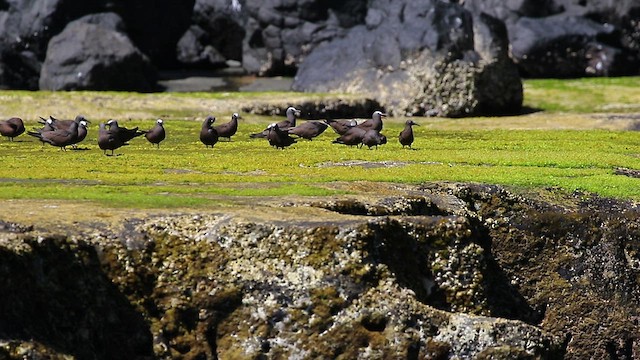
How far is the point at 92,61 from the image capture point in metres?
56.5

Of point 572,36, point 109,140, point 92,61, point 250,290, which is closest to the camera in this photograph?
point 250,290

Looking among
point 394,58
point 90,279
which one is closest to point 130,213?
point 90,279

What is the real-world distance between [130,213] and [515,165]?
12.3 m

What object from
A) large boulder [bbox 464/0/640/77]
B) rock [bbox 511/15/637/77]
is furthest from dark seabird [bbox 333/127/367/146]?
rock [bbox 511/15/637/77]

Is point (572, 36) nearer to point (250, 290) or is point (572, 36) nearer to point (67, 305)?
point (250, 290)

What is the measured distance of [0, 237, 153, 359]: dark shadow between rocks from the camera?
17.4 metres

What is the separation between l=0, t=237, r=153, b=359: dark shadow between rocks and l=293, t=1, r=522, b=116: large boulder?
31.4 meters

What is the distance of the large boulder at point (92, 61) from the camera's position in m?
56.2

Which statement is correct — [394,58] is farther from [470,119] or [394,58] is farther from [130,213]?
[130,213]

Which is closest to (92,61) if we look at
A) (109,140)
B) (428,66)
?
(428,66)

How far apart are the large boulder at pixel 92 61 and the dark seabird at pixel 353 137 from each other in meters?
25.2

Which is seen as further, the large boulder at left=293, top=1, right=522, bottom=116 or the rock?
the rock

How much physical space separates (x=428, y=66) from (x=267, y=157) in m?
21.8

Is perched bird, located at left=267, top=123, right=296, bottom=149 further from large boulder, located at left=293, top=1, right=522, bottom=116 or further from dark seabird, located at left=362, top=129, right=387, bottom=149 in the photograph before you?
large boulder, located at left=293, top=1, right=522, bottom=116
